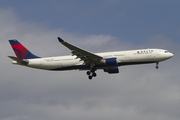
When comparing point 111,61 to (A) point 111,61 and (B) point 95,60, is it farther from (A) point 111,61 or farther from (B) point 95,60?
(B) point 95,60

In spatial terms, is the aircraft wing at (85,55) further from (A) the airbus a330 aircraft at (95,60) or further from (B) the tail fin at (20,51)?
(B) the tail fin at (20,51)

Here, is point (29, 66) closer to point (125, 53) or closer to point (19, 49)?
point (19, 49)

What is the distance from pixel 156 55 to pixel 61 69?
1534cm

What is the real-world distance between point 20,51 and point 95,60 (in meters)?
14.2

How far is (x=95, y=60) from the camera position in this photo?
1852 inches

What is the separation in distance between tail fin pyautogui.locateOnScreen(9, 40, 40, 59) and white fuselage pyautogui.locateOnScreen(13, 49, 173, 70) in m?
2.62

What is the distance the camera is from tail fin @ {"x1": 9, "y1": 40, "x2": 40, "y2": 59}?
51991 mm

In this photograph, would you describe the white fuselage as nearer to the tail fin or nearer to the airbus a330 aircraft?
the airbus a330 aircraft

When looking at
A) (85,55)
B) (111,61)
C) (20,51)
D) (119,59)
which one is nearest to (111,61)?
(111,61)

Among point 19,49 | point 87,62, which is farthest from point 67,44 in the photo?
point 19,49

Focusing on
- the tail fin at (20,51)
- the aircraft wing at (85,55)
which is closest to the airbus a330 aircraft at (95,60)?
the aircraft wing at (85,55)

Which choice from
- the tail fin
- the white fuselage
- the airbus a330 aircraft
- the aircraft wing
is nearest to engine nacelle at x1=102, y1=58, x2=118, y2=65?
the airbus a330 aircraft

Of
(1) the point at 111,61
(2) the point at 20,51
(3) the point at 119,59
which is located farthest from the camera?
(2) the point at 20,51

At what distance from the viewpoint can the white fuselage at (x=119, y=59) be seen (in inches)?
1845
